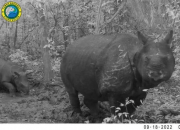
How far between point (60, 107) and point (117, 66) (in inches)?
124

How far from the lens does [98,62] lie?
5938mm

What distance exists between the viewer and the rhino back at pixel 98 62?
18.1 feet

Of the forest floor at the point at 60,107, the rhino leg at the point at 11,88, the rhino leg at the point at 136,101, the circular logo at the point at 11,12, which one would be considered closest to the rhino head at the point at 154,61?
the rhino leg at the point at 136,101

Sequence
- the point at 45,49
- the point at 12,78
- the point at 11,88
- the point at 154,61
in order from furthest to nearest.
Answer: the point at 12,78 < the point at 11,88 < the point at 45,49 < the point at 154,61

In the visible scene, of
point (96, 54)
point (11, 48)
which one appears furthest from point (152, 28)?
point (11, 48)

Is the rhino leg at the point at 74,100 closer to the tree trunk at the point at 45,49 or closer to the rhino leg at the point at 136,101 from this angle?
the rhino leg at the point at 136,101

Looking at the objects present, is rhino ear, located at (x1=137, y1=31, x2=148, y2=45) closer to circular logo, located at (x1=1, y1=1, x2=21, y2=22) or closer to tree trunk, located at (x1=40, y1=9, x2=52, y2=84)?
circular logo, located at (x1=1, y1=1, x2=21, y2=22)

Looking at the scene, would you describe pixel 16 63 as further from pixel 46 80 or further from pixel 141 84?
pixel 141 84

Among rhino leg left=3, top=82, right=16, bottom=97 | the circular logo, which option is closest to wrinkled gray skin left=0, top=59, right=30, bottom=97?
rhino leg left=3, top=82, right=16, bottom=97

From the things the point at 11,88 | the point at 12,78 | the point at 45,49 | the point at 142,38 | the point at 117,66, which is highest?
the point at 45,49

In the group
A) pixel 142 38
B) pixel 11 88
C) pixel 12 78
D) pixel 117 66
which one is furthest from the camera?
pixel 12 78

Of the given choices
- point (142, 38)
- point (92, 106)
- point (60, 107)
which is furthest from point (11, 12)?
→ point (142, 38)

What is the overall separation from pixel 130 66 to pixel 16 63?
7203 mm

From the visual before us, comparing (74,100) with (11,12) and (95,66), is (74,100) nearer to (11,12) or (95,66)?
(95,66)
